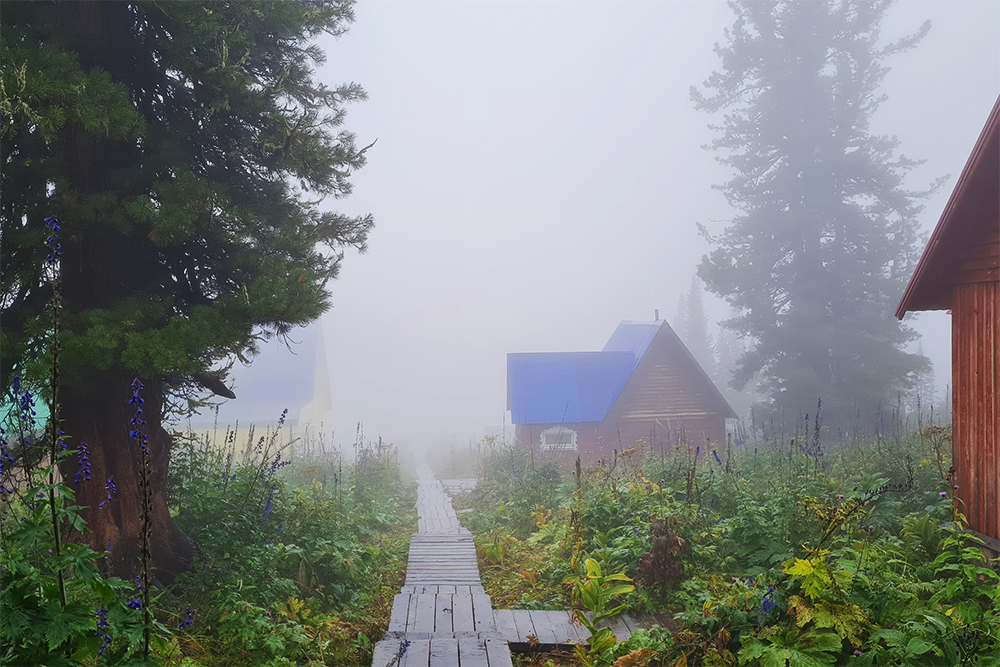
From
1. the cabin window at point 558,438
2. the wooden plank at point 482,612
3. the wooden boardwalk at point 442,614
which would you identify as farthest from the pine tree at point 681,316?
the wooden plank at point 482,612

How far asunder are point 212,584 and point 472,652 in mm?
2656

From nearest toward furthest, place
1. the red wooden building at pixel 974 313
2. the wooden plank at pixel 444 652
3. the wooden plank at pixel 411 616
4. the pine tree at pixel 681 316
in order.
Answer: the wooden plank at pixel 444 652, the wooden plank at pixel 411 616, the red wooden building at pixel 974 313, the pine tree at pixel 681 316

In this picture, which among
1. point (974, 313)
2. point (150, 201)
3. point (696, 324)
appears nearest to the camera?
point (150, 201)

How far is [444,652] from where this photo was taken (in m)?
5.23

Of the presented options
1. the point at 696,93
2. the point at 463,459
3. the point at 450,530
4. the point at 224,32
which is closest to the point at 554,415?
the point at 463,459

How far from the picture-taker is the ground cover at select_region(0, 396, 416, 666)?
2580mm

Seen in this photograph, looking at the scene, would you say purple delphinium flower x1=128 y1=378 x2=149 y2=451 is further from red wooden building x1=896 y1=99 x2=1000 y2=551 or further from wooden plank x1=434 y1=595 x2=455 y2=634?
red wooden building x1=896 y1=99 x2=1000 y2=551

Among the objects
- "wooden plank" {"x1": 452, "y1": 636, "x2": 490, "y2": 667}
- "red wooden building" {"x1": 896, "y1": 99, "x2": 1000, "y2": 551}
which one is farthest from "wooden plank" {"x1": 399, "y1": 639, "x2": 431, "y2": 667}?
"red wooden building" {"x1": 896, "y1": 99, "x2": 1000, "y2": 551}

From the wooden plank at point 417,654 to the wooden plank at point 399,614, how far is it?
633 mm

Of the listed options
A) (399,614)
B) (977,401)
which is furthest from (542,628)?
(977,401)

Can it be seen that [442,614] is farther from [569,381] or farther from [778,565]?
[569,381]

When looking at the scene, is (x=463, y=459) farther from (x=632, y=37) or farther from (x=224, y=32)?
(x=632, y=37)

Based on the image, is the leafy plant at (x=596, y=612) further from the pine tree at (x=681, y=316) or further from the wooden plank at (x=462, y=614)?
the pine tree at (x=681, y=316)

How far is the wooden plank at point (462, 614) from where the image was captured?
612 cm
